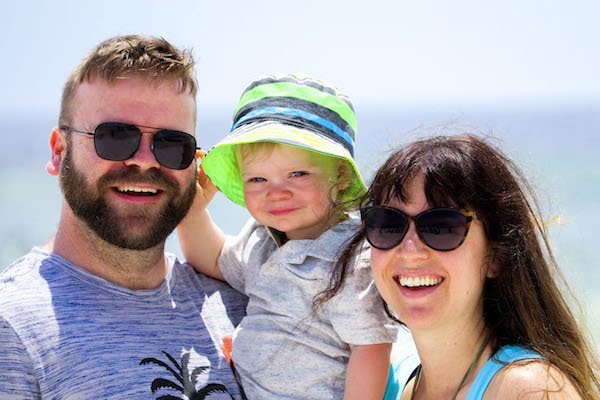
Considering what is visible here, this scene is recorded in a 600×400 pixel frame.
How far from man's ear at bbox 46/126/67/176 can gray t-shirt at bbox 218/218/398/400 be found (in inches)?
55.3

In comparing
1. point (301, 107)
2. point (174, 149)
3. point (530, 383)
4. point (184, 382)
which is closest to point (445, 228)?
point (530, 383)

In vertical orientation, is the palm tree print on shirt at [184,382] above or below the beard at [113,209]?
below

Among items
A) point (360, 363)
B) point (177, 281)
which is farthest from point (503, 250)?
point (177, 281)

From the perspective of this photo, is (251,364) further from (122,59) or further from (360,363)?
A: (122,59)

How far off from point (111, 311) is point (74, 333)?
0.87ft

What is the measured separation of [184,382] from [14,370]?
0.78 meters

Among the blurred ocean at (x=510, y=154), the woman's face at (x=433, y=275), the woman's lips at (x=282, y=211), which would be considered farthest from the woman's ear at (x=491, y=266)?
the woman's lips at (x=282, y=211)

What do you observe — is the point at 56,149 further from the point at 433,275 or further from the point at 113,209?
the point at 433,275

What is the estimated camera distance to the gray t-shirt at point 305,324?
2.83 meters

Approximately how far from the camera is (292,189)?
10.4ft

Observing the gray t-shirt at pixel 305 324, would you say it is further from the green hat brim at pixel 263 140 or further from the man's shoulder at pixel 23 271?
the man's shoulder at pixel 23 271

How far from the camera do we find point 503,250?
7.91 ft

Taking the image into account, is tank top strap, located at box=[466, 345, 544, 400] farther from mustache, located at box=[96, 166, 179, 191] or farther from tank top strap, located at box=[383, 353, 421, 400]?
mustache, located at box=[96, 166, 179, 191]

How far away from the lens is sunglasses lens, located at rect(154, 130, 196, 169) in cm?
333
